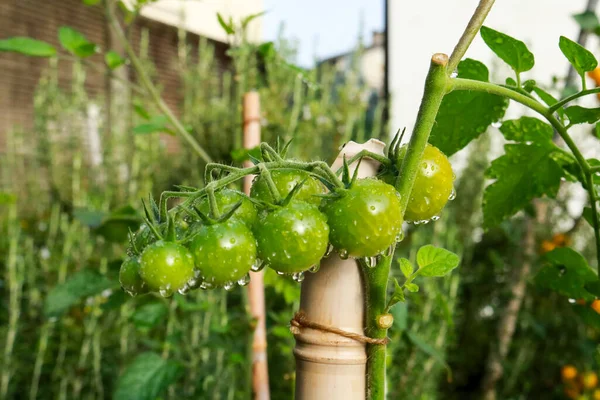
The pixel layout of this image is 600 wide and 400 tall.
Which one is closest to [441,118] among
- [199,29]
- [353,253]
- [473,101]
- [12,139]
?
[473,101]

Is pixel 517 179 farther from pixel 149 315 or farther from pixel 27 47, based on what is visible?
pixel 27 47

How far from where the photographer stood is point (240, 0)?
508cm

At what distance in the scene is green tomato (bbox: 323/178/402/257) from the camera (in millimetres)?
436

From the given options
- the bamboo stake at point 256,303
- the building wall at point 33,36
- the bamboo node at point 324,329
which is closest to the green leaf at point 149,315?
the bamboo stake at point 256,303

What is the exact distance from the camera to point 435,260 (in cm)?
55

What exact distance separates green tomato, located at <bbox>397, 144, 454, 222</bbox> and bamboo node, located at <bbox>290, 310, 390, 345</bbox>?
0.12 metres

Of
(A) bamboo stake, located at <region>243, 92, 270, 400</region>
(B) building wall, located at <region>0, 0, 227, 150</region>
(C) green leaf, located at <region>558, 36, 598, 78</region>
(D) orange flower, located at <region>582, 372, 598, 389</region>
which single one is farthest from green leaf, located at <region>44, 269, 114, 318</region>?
(B) building wall, located at <region>0, 0, 227, 150</region>

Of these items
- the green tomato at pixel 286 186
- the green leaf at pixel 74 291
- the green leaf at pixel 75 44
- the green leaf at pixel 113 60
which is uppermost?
the green leaf at pixel 75 44

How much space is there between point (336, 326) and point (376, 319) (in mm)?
39

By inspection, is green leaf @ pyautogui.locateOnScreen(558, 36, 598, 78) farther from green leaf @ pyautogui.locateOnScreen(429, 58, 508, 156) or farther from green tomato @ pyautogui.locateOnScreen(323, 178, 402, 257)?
green tomato @ pyautogui.locateOnScreen(323, 178, 402, 257)

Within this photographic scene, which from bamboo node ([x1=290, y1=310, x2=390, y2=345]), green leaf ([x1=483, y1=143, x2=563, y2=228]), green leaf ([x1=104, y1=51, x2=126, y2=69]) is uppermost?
green leaf ([x1=104, y1=51, x2=126, y2=69])

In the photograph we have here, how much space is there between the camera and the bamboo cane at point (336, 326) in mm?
536

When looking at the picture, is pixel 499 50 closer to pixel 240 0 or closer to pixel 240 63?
pixel 240 63

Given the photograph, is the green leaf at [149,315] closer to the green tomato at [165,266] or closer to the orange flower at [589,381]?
the green tomato at [165,266]
